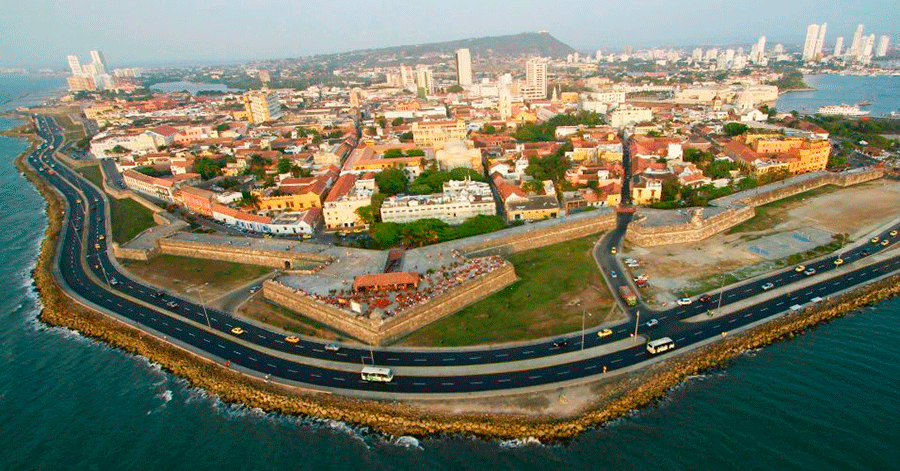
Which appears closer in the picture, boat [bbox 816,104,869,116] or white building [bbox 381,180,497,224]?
white building [bbox 381,180,497,224]

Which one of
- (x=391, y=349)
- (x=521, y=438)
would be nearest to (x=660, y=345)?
(x=521, y=438)

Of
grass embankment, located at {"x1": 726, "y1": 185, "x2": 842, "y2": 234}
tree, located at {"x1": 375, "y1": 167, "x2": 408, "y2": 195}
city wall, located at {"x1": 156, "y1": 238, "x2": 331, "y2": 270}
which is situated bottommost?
grass embankment, located at {"x1": 726, "y1": 185, "x2": 842, "y2": 234}

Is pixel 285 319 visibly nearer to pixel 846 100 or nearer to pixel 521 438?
pixel 521 438

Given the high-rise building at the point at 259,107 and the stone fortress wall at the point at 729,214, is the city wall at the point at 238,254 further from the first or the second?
the high-rise building at the point at 259,107

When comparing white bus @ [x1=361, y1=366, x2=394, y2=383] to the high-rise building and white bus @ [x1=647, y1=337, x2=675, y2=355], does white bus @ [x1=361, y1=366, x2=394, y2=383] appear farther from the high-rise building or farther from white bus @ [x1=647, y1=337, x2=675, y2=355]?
the high-rise building

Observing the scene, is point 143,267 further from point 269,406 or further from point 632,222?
point 632,222

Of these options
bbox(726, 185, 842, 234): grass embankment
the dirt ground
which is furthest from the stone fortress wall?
the dirt ground

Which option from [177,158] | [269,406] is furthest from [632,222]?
[177,158]
